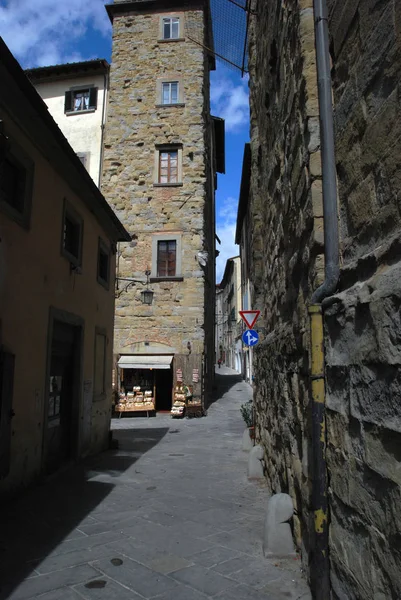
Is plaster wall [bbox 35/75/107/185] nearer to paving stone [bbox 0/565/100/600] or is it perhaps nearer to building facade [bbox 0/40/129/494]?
building facade [bbox 0/40/129/494]

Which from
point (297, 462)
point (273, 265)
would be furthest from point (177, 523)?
point (273, 265)

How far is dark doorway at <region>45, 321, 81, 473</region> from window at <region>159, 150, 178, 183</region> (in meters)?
11.0

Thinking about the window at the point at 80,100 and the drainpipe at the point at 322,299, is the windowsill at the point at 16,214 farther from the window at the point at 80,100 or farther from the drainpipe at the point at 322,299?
the window at the point at 80,100

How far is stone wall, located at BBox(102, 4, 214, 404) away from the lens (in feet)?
54.5

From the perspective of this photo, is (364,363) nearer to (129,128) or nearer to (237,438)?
(237,438)

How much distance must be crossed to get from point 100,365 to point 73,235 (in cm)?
272

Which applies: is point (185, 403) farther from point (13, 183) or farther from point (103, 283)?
point (13, 183)

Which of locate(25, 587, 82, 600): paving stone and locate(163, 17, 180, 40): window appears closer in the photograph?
locate(25, 587, 82, 600): paving stone

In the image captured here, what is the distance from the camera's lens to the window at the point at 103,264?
9.42 metres

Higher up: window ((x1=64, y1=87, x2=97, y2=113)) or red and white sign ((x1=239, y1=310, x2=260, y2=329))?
window ((x1=64, y1=87, x2=97, y2=113))

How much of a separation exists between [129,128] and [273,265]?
1460 centimetres

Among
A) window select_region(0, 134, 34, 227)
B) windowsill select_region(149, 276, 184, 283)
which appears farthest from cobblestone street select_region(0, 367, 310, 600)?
windowsill select_region(149, 276, 184, 283)

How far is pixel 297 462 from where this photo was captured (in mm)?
3627

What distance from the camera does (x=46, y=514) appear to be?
503 cm
